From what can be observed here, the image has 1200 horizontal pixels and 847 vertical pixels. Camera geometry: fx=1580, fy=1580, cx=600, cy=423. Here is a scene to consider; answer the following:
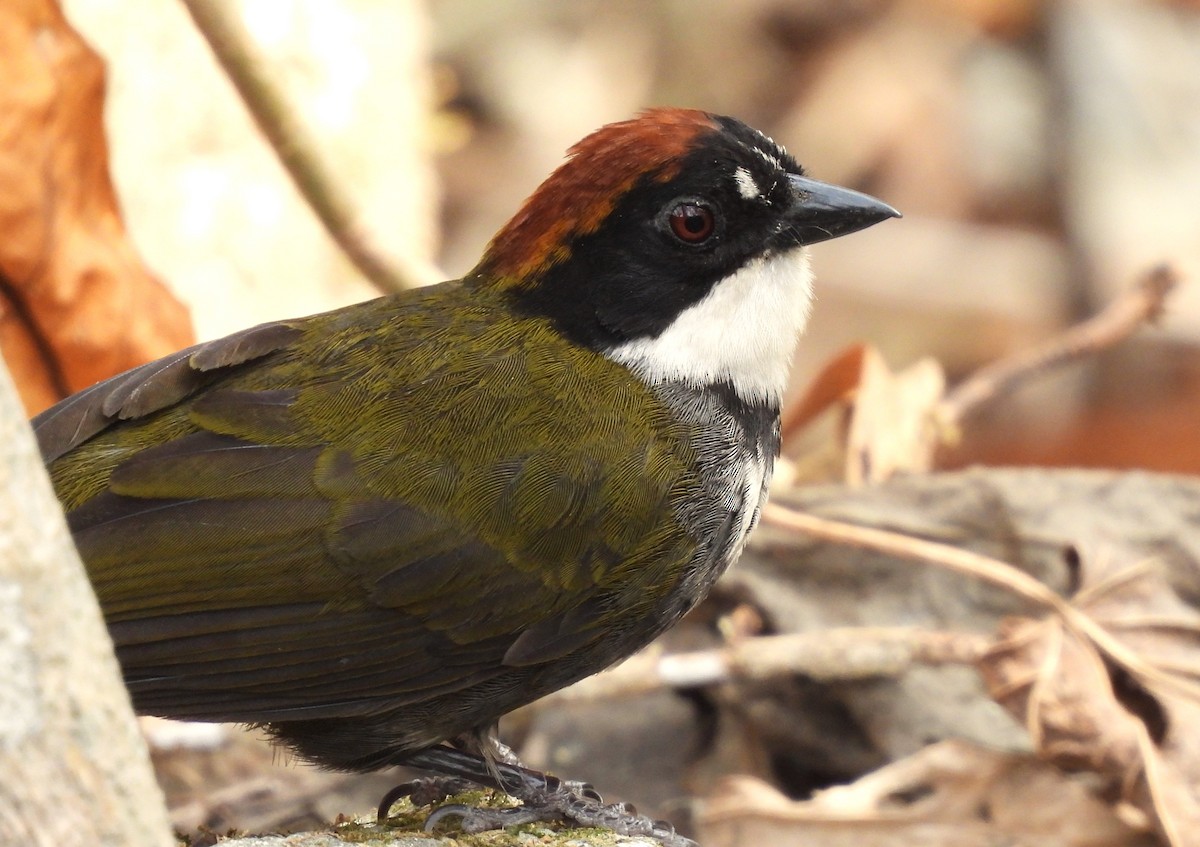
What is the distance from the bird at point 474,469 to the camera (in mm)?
2969

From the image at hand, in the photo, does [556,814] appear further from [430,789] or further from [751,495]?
[751,495]

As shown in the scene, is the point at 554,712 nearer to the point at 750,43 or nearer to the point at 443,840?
the point at 443,840

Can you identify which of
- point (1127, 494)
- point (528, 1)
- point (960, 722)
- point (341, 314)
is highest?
point (528, 1)

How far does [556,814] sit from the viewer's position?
3.21 m

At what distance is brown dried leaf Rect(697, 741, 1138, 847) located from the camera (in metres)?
3.80

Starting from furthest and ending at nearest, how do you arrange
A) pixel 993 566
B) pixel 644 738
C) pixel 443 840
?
pixel 644 738 → pixel 993 566 → pixel 443 840

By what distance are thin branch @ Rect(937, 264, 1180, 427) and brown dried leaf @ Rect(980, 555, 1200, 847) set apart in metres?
1.27

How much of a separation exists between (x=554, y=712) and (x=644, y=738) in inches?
11.5

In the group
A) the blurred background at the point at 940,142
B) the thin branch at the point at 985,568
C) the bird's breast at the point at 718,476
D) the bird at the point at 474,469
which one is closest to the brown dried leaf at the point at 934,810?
the thin branch at the point at 985,568

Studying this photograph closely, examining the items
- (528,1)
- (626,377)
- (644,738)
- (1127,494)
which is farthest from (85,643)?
(528,1)

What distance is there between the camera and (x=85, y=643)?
1836 mm

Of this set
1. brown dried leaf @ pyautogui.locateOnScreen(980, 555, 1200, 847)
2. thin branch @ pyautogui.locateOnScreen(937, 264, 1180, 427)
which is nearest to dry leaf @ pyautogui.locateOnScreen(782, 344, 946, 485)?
thin branch @ pyautogui.locateOnScreen(937, 264, 1180, 427)

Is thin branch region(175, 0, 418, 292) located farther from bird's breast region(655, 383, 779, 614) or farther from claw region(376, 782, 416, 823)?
claw region(376, 782, 416, 823)

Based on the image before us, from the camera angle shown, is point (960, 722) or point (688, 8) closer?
point (960, 722)
